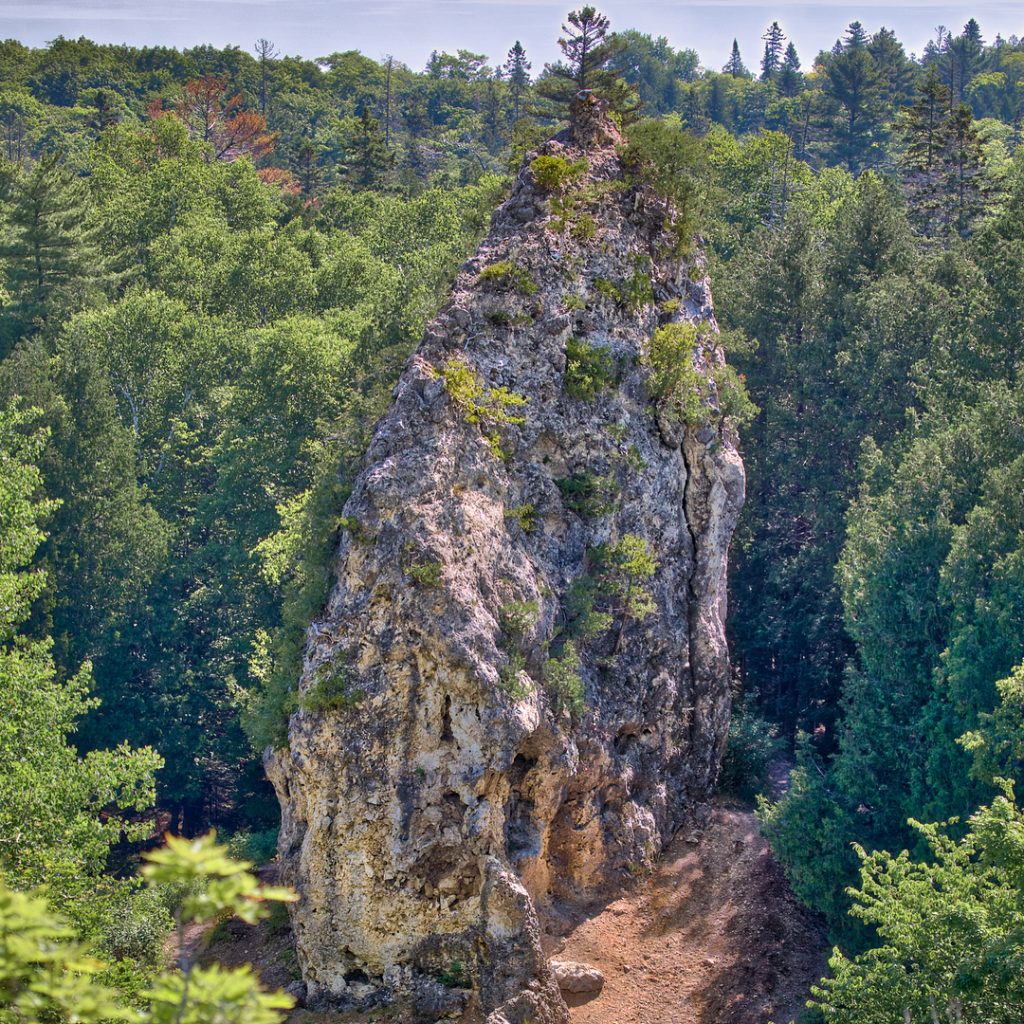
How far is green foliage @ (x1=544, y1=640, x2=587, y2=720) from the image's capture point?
2438 cm

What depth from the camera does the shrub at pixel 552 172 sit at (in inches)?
1085

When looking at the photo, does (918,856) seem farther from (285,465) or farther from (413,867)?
(285,465)

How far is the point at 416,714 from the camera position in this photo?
22.3m

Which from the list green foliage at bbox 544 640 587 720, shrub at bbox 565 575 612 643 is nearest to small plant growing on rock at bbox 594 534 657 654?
shrub at bbox 565 575 612 643

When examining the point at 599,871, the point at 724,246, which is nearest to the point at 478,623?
the point at 599,871

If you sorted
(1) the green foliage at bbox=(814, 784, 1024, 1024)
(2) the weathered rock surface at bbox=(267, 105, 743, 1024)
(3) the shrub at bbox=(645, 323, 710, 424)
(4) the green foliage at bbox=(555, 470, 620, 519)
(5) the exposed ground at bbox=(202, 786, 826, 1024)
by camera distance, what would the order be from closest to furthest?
(1) the green foliage at bbox=(814, 784, 1024, 1024) < (2) the weathered rock surface at bbox=(267, 105, 743, 1024) < (5) the exposed ground at bbox=(202, 786, 826, 1024) < (4) the green foliage at bbox=(555, 470, 620, 519) < (3) the shrub at bbox=(645, 323, 710, 424)

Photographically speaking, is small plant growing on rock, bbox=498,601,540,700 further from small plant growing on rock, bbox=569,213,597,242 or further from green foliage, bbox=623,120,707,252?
green foliage, bbox=623,120,707,252

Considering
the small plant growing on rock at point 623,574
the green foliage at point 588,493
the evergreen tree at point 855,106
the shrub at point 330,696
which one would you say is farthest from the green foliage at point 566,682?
the evergreen tree at point 855,106

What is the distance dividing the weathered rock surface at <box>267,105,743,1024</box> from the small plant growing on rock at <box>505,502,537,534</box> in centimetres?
5

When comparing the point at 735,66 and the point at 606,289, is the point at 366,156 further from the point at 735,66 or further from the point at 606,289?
the point at 735,66

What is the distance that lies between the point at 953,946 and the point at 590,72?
2304 centimetres

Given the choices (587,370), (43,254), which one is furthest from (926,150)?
(43,254)

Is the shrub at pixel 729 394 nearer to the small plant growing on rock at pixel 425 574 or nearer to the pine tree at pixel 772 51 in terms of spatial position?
the small plant growing on rock at pixel 425 574

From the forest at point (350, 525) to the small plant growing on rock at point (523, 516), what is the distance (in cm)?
359
